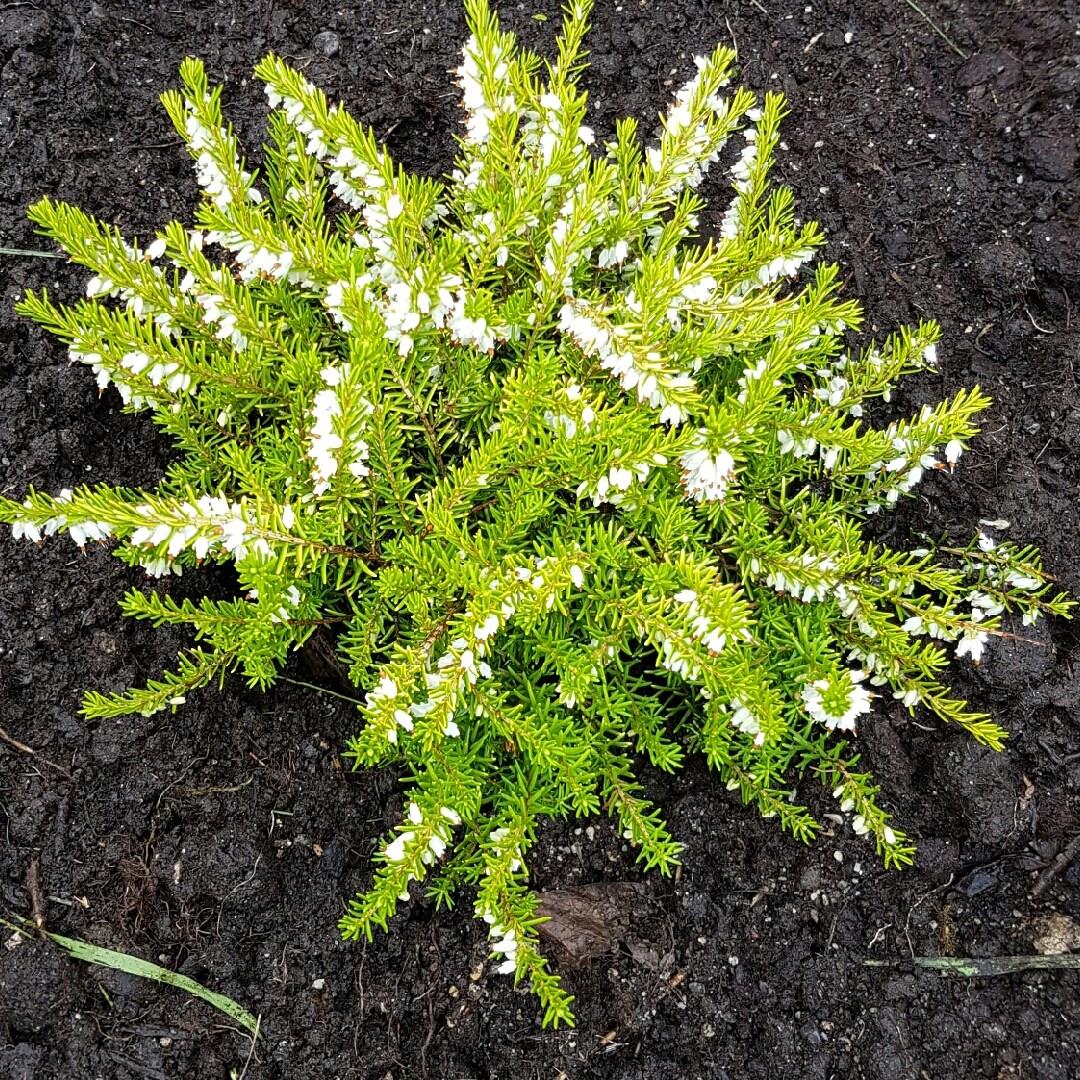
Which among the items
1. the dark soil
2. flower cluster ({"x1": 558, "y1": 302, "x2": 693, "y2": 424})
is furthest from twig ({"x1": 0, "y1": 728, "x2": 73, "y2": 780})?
flower cluster ({"x1": 558, "y1": 302, "x2": 693, "y2": 424})

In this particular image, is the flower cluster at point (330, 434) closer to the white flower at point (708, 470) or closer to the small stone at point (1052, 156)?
the white flower at point (708, 470)

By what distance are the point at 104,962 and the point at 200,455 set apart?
1721 millimetres

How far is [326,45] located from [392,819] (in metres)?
3.52

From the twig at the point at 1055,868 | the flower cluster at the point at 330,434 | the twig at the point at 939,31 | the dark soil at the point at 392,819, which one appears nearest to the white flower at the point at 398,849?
the dark soil at the point at 392,819

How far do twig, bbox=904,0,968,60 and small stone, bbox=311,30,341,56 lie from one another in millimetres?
2793

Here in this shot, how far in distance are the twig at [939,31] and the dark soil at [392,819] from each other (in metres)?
0.80

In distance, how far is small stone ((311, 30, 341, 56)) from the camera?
438 centimetres

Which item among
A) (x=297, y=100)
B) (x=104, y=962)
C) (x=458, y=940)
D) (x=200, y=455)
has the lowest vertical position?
(x=104, y=962)

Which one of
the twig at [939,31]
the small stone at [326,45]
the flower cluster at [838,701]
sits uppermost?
the twig at [939,31]

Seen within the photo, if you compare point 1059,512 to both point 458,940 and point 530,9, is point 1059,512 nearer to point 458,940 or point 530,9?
point 458,940

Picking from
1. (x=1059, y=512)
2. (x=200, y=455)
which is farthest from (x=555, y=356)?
(x=1059, y=512)

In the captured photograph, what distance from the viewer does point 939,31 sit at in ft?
14.9

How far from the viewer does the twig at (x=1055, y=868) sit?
3.41 metres

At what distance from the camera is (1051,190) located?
4242mm
